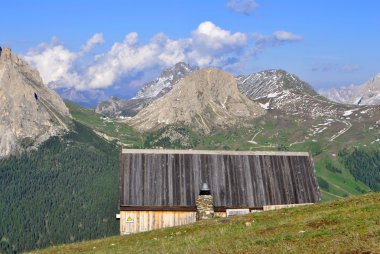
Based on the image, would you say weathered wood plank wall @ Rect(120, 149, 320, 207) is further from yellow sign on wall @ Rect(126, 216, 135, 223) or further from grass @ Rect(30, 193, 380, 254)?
grass @ Rect(30, 193, 380, 254)

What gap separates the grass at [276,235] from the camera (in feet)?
76.2

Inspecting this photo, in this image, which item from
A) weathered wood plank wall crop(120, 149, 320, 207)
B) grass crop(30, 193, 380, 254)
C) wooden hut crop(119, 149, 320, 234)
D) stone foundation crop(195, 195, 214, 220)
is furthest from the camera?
weathered wood plank wall crop(120, 149, 320, 207)

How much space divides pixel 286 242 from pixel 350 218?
681cm

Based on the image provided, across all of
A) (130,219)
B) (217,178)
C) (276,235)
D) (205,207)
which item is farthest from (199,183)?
(276,235)

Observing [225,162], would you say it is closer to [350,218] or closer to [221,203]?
[221,203]

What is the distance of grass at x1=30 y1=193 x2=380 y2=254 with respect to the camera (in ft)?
76.2

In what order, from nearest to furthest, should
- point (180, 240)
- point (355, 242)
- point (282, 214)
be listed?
point (355, 242) → point (180, 240) → point (282, 214)

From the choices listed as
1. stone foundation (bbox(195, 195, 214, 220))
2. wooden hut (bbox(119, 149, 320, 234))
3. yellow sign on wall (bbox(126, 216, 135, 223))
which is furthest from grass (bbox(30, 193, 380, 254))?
wooden hut (bbox(119, 149, 320, 234))

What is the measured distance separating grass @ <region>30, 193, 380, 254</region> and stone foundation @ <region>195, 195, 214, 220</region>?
7406mm

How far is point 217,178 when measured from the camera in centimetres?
4994

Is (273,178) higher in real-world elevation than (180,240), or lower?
higher

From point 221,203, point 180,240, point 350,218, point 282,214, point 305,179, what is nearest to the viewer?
point 350,218

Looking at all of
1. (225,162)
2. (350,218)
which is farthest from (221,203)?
(350,218)

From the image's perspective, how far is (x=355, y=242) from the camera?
22.2 m
